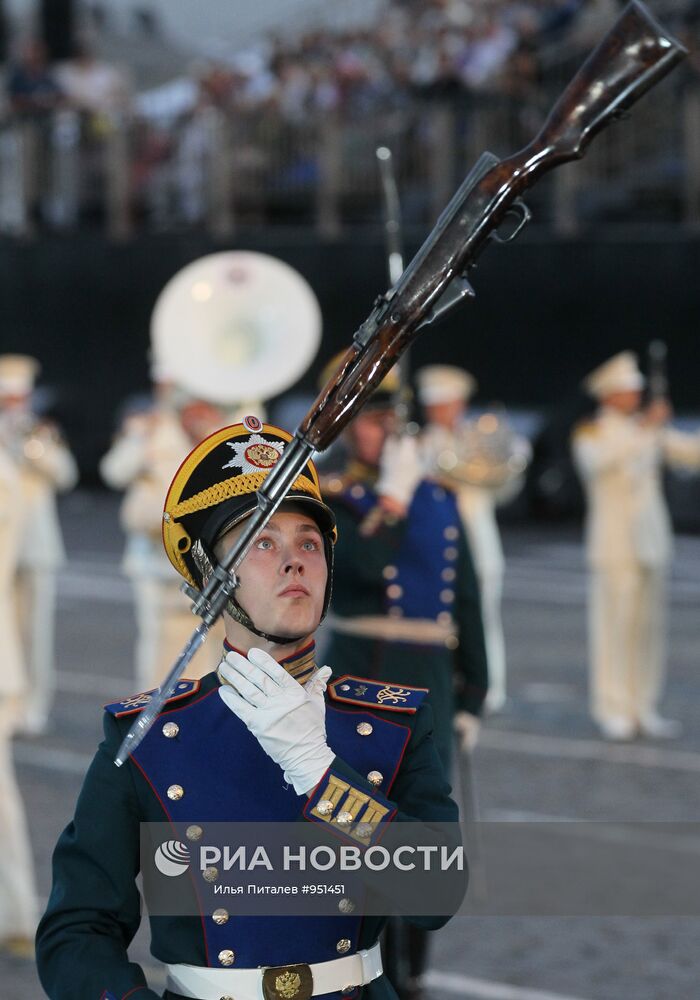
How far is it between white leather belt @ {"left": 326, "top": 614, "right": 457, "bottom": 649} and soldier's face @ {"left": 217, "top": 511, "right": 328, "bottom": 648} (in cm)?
321

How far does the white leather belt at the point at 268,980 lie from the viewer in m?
2.61

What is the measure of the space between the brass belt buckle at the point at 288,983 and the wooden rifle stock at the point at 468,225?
28.8 inches

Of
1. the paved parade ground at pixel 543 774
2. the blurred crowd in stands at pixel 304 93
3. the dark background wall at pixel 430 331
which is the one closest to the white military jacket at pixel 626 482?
the paved parade ground at pixel 543 774

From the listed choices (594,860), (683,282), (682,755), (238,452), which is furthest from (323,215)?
(238,452)

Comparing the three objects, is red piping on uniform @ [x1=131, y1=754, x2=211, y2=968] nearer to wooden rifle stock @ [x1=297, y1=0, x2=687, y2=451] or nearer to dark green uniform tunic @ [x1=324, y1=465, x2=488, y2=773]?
wooden rifle stock @ [x1=297, y1=0, x2=687, y2=451]

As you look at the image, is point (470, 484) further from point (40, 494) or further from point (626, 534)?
point (40, 494)

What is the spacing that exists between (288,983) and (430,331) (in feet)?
53.0

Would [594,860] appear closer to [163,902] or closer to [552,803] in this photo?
[552,803]

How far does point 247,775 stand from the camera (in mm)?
2660

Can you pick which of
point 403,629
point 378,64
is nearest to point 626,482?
point 403,629

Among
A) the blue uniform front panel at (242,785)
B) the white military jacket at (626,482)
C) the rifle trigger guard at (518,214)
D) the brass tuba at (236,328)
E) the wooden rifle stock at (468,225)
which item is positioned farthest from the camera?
the white military jacket at (626,482)

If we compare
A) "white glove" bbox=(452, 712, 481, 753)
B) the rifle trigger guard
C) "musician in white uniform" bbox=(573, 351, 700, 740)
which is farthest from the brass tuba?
the rifle trigger guard

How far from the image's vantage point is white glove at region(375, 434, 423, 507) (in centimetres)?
602

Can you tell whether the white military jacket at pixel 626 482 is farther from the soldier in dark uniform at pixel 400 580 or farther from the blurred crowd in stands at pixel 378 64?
the blurred crowd in stands at pixel 378 64
